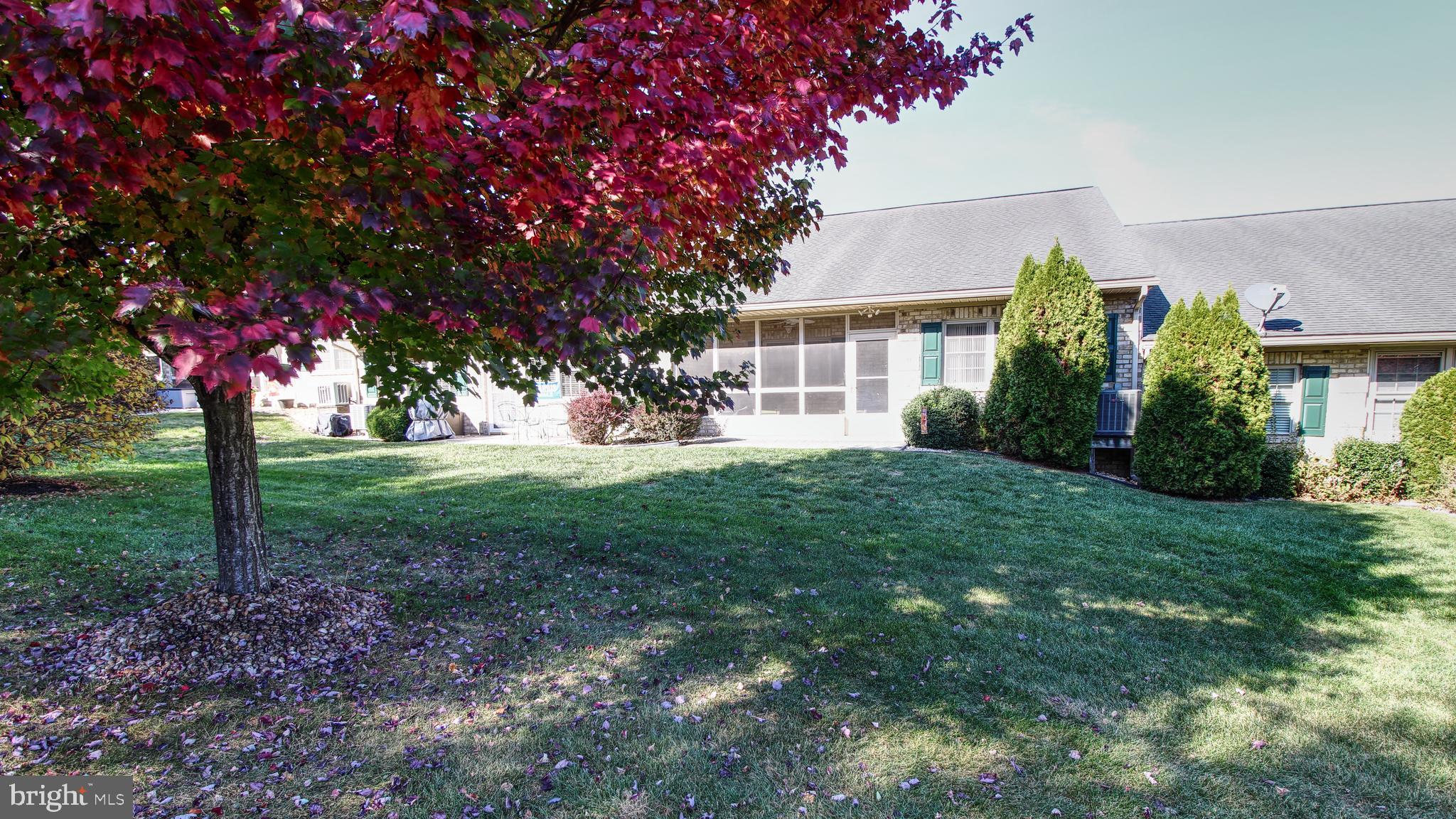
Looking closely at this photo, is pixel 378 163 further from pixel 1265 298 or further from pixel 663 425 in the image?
pixel 1265 298

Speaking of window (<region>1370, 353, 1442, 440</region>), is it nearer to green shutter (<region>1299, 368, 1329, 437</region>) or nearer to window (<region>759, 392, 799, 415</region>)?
green shutter (<region>1299, 368, 1329, 437</region>)

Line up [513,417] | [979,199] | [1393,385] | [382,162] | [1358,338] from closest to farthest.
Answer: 1. [382,162]
2. [1358,338]
3. [1393,385]
4. [513,417]
5. [979,199]

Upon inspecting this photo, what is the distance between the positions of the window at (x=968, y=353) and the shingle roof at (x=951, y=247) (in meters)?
0.91

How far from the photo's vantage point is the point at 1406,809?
262 centimetres

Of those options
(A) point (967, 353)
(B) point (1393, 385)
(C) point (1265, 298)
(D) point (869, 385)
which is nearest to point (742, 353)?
(D) point (869, 385)

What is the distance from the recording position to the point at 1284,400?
36.6 ft

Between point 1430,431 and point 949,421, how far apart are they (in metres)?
6.48

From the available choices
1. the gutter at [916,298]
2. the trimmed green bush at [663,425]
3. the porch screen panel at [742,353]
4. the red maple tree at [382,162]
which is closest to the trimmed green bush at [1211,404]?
the gutter at [916,298]

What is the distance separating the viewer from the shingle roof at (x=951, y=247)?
39.2 feet

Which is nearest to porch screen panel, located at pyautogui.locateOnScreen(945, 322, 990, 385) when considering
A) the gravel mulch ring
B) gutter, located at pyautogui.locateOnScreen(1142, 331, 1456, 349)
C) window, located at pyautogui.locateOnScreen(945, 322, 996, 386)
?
window, located at pyautogui.locateOnScreen(945, 322, 996, 386)

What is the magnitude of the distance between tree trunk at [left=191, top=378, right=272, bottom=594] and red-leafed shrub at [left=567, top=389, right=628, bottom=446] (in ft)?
27.4

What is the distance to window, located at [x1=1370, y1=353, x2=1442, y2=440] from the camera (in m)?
10.9

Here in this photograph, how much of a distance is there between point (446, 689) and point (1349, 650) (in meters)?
5.84

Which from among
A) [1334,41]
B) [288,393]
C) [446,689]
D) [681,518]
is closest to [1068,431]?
[681,518]
